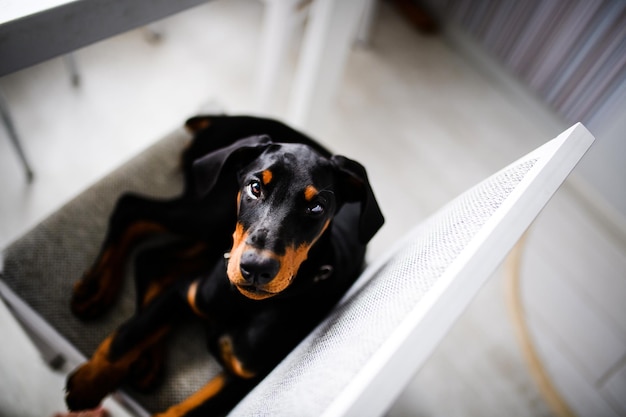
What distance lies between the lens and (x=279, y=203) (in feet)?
2.47

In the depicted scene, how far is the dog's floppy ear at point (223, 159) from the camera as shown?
2.71ft

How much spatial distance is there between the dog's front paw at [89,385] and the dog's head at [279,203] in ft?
1.43

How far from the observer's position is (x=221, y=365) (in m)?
0.99

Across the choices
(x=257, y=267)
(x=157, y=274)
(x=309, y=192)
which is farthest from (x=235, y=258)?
(x=157, y=274)

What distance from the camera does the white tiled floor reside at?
1.58 metres

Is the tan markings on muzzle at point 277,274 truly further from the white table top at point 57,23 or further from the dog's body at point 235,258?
the white table top at point 57,23

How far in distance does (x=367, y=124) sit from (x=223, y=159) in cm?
141

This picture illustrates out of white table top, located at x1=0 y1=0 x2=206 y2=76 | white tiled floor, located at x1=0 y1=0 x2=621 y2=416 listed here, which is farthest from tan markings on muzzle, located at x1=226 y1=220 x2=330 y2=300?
white tiled floor, located at x1=0 y1=0 x2=621 y2=416

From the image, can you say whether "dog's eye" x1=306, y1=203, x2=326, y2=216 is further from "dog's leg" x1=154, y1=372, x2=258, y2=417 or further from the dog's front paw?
the dog's front paw

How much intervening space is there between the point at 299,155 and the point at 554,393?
1.40 m

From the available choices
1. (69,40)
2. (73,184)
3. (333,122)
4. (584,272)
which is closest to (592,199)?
(584,272)

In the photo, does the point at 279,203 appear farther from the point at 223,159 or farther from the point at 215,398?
the point at 215,398

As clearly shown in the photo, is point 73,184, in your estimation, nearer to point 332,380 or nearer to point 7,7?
point 7,7

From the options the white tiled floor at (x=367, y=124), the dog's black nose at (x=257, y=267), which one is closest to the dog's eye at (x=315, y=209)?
the dog's black nose at (x=257, y=267)
